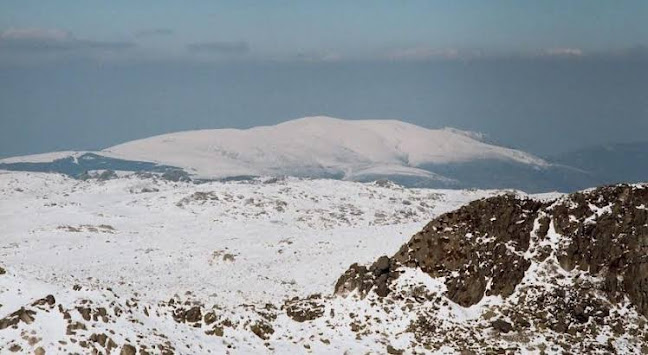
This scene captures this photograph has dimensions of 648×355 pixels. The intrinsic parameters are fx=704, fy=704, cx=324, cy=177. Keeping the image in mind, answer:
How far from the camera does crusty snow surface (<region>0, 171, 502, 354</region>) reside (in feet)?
101

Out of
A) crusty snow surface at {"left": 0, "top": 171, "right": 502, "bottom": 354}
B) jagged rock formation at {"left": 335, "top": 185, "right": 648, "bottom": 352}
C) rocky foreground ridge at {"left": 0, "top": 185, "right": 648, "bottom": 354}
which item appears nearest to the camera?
crusty snow surface at {"left": 0, "top": 171, "right": 502, "bottom": 354}

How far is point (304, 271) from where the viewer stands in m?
64.2

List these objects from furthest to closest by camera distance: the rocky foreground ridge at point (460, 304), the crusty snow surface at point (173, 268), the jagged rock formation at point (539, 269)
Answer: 1. the jagged rock formation at point (539, 269)
2. the rocky foreground ridge at point (460, 304)
3. the crusty snow surface at point (173, 268)

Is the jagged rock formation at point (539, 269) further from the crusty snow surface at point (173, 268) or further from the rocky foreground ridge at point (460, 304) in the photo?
the crusty snow surface at point (173, 268)

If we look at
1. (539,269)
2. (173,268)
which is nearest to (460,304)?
(539,269)

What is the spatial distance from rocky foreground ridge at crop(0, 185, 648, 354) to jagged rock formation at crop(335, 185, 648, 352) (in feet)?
0.21

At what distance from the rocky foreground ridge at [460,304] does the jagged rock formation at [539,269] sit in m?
0.07

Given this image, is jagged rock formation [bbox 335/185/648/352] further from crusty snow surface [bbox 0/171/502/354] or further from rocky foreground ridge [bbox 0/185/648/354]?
crusty snow surface [bbox 0/171/502/354]

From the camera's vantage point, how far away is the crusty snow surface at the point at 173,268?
30.9 meters

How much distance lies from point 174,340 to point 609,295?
24.4 m

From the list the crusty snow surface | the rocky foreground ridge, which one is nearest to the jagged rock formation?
→ the rocky foreground ridge

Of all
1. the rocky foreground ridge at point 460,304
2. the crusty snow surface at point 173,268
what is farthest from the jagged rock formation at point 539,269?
the crusty snow surface at point 173,268

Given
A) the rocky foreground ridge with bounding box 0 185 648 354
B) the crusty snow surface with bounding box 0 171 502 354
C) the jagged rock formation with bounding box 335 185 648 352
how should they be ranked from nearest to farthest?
the crusty snow surface with bounding box 0 171 502 354, the rocky foreground ridge with bounding box 0 185 648 354, the jagged rock formation with bounding box 335 185 648 352

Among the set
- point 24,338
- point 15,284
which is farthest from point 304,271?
point 24,338
